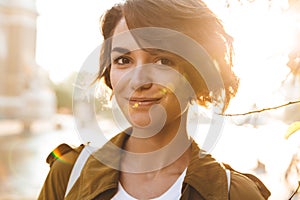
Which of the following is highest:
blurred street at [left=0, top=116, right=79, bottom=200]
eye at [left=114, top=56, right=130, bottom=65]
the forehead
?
the forehead

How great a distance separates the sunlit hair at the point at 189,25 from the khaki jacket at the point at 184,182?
0.15 meters

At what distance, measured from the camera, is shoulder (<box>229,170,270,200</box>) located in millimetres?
788

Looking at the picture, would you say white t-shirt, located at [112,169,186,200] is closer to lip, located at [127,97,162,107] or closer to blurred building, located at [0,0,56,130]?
lip, located at [127,97,162,107]

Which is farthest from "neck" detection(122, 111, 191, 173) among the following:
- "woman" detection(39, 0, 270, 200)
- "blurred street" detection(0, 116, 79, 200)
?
"blurred street" detection(0, 116, 79, 200)

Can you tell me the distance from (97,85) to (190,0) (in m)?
0.27

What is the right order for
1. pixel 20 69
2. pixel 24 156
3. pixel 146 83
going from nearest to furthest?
pixel 146 83, pixel 24 156, pixel 20 69

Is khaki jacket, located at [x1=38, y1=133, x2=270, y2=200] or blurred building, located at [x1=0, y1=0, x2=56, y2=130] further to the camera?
blurred building, located at [x1=0, y1=0, x2=56, y2=130]

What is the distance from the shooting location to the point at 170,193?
2.65 ft

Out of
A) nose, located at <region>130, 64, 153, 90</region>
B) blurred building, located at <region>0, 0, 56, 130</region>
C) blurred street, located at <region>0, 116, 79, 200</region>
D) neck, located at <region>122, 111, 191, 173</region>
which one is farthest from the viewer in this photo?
blurred building, located at <region>0, 0, 56, 130</region>

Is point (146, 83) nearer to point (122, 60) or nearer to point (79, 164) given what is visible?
point (122, 60)

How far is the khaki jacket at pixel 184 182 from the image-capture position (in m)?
0.79

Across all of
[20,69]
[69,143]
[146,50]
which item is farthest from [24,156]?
[146,50]

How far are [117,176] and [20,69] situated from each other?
5.51 metres

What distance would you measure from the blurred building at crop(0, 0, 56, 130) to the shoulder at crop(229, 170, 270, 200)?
4551 mm
